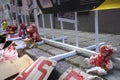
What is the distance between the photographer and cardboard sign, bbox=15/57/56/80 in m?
1.39

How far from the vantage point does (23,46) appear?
259cm

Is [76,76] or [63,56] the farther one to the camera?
[63,56]

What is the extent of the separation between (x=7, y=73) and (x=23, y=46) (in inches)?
39.2

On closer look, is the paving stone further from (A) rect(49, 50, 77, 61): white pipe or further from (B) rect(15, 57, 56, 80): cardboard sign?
(B) rect(15, 57, 56, 80): cardboard sign

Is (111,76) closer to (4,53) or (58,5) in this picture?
(58,5)

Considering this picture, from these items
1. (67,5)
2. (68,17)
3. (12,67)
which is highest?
(67,5)

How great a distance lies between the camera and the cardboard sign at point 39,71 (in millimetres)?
1395

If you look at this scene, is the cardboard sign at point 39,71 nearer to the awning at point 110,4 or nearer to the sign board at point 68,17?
the awning at point 110,4

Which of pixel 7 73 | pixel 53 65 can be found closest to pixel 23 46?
pixel 7 73

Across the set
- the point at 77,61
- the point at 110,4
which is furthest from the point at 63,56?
the point at 110,4

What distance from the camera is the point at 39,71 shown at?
142 centimetres

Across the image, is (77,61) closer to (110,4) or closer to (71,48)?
(71,48)

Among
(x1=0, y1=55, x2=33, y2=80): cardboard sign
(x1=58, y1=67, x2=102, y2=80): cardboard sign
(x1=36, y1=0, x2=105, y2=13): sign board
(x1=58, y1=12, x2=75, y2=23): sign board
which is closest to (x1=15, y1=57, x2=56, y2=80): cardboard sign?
(x1=58, y1=67, x2=102, y2=80): cardboard sign

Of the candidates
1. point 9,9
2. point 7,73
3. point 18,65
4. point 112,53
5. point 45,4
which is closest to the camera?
point 112,53
